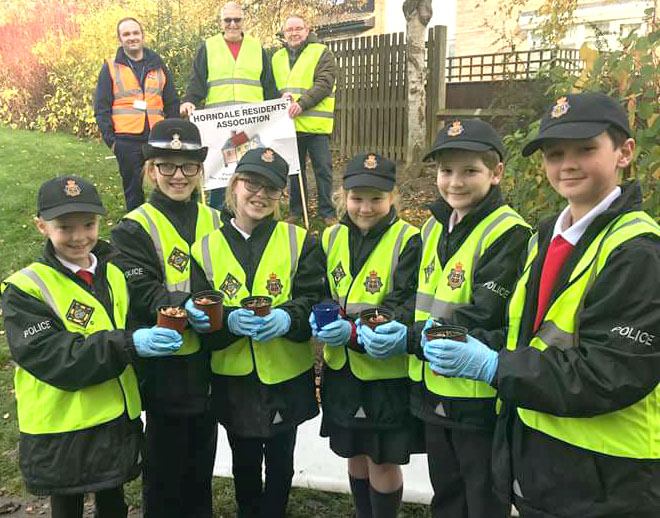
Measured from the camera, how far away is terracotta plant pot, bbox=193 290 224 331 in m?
2.72

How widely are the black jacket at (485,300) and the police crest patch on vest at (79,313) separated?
1503 millimetres

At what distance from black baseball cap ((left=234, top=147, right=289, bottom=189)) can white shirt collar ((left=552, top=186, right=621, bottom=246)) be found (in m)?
1.42

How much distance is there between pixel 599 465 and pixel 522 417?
30 cm

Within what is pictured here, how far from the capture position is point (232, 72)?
668 centimetres

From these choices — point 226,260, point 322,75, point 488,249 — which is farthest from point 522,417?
point 322,75

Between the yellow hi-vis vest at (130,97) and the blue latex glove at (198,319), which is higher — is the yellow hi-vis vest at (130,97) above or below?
above

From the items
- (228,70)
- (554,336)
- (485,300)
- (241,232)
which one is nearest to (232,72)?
(228,70)

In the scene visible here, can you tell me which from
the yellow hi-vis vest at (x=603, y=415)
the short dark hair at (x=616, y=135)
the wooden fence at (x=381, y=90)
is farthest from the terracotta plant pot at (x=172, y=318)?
the wooden fence at (x=381, y=90)

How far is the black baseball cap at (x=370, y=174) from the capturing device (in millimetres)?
2986

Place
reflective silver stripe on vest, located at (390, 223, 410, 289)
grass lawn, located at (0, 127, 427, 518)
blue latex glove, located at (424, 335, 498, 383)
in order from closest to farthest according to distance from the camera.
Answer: blue latex glove, located at (424, 335, 498, 383), reflective silver stripe on vest, located at (390, 223, 410, 289), grass lawn, located at (0, 127, 427, 518)

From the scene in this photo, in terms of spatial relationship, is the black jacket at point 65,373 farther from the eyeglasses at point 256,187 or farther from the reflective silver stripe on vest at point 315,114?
the reflective silver stripe on vest at point 315,114

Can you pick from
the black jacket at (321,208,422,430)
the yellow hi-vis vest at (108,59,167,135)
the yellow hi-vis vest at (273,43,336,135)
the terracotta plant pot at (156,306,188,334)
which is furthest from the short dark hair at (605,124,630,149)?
the yellow hi-vis vest at (108,59,167,135)

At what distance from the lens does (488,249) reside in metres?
Result: 2.58

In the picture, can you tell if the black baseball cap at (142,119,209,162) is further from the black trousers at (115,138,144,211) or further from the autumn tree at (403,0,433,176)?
the autumn tree at (403,0,433,176)
